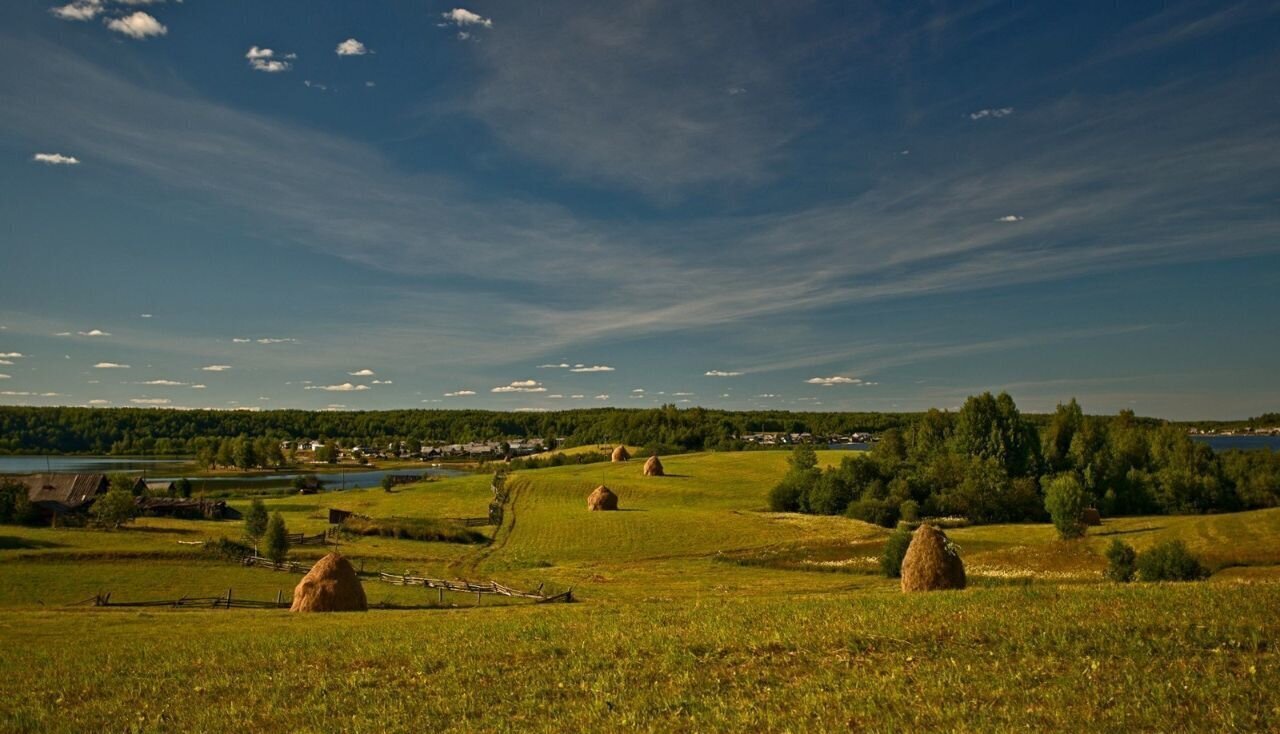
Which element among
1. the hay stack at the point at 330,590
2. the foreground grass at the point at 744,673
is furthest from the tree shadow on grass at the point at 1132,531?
the hay stack at the point at 330,590

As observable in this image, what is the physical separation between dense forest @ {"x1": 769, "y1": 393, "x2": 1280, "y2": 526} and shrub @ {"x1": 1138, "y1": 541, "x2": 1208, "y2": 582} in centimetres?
5083

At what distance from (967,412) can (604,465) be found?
5862 cm

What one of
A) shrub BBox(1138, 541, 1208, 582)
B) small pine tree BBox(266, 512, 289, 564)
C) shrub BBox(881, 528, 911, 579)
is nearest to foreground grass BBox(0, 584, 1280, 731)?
shrub BBox(1138, 541, 1208, 582)

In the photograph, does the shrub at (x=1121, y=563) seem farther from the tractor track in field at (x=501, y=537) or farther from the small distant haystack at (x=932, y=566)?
the tractor track in field at (x=501, y=537)

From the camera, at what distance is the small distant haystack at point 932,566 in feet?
104

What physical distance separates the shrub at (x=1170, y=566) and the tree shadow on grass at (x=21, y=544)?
68444mm

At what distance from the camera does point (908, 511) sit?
8838 cm

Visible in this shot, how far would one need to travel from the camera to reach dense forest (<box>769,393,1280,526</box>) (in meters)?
94.7

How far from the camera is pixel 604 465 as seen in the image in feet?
425

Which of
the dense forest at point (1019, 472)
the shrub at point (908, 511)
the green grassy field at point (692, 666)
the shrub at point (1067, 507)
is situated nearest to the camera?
the green grassy field at point (692, 666)

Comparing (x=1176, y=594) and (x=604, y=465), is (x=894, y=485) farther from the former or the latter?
(x=1176, y=594)

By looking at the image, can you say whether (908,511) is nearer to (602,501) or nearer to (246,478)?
(602,501)

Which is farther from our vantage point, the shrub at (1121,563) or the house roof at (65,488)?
the house roof at (65,488)

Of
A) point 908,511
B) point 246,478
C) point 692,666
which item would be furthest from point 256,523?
point 246,478
